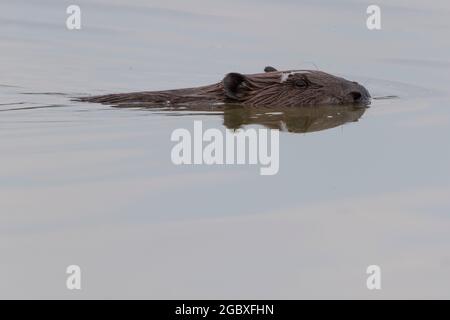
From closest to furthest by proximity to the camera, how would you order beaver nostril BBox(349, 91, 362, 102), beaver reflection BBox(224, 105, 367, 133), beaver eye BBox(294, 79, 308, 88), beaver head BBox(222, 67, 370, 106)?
beaver reflection BBox(224, 105, 367, 133) → beaver nostril BBox(349, 91, 362, 102) → beaver head BBox(222, 67, 370, 106) → beaver eye BBox(294, 79, 308, 88)

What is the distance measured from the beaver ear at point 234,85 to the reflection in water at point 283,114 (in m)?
0.10

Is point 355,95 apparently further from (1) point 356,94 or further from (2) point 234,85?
(2) point 234,85

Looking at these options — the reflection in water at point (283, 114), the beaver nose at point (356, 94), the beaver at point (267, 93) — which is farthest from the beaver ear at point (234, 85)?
the beaver nose at point (356, 94)

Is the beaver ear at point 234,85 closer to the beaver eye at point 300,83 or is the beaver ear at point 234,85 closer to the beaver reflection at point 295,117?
the beaver reflection at point 295,117

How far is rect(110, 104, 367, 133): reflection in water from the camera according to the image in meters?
10.7

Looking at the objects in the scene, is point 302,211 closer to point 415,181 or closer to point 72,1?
point 415,181

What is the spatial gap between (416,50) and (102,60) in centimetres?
326

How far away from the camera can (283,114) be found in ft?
36.8

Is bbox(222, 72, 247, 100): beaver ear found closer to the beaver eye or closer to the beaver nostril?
the beaver eye

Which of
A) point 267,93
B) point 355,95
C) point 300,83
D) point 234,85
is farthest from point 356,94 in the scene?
point 234,85

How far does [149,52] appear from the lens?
13.9m

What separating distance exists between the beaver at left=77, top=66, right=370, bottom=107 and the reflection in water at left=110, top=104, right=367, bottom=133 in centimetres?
9

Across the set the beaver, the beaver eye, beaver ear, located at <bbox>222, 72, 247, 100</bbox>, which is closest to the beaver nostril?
the beaver

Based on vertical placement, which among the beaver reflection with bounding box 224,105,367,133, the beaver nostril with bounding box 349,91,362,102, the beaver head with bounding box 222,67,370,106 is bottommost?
the beaver reflection with bounding box 224,105,367,133
